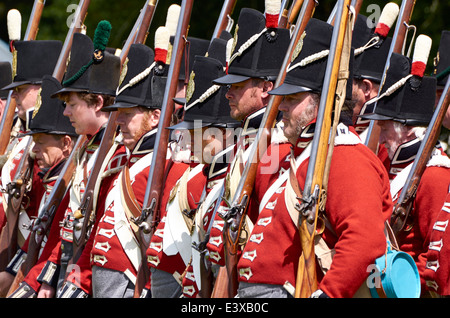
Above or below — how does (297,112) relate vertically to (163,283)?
above

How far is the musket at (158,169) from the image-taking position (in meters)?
5.12

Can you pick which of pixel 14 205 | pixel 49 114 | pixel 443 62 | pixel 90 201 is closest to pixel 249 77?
pixel 443 62

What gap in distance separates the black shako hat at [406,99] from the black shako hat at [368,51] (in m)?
0.47

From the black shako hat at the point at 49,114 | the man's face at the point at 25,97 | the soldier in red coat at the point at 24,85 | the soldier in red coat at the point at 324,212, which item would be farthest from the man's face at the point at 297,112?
the man's face at the point at 25,97

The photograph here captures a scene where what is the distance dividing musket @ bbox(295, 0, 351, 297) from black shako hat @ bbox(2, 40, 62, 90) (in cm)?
387

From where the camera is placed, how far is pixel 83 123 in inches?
232

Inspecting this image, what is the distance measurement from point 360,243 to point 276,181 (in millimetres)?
644

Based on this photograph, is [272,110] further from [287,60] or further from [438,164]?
[438,164]

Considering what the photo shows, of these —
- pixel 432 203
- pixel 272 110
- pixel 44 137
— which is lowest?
pixel 44 137

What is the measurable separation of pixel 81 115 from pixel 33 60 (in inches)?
66.7

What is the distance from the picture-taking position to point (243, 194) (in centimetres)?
430

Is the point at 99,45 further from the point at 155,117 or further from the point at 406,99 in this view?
the point at 406,99

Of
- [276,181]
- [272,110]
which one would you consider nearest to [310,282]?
[276,181]

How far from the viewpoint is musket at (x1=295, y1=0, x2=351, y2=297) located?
3730mm
